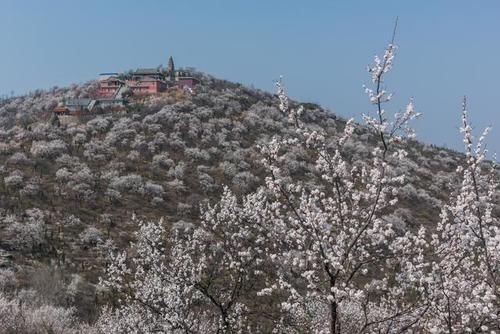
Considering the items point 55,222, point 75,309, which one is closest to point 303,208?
point 75,309

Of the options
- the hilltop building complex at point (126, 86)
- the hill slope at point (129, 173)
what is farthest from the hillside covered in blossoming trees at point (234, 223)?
the hilltop building complex at point (126, 86)

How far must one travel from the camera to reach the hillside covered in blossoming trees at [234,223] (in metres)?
6.88

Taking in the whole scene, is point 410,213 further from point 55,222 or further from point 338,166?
point 338,166

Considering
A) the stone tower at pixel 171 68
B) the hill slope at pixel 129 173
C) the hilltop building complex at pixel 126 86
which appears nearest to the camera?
the hill slope at pixel 129 173

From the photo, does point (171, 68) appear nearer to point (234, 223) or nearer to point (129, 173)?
point (129, 173)

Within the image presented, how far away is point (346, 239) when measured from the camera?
7.41m

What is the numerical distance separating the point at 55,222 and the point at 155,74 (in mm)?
57217

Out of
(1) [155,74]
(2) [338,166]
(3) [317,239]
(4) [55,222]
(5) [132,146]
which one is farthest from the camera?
(1) [155,74]

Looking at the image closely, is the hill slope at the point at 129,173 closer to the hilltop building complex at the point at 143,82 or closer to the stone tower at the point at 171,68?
the hilltop building complex at the point at 143,82

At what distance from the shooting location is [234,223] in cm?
1145

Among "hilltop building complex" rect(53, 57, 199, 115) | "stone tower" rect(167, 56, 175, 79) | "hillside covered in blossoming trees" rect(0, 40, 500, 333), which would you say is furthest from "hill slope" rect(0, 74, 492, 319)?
"stone tower" rect(167, 56, 175, 79)

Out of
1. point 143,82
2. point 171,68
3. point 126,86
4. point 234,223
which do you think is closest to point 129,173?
point 234,223

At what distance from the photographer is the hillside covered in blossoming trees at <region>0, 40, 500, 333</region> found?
22.6 feet

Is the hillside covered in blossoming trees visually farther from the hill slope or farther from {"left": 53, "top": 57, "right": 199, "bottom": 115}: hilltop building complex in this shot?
{"left": 53, "top": 57, "right": 199, "bottom": 115}: hilltop building complex
